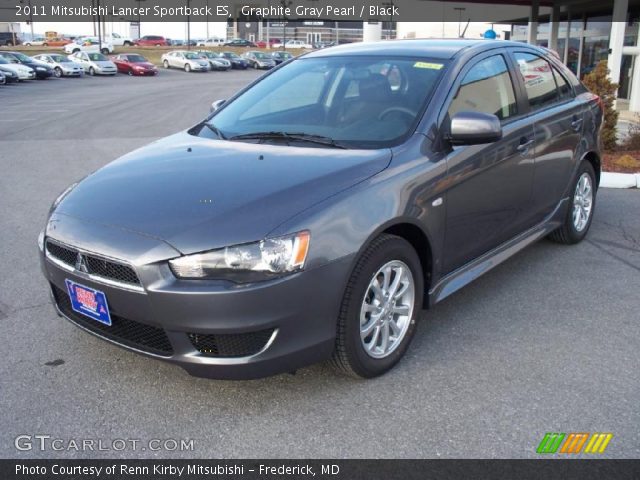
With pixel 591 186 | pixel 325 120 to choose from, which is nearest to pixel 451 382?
pixel 325 120

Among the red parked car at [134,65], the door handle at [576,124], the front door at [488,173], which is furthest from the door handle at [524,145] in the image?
the red parked car at [134,65]

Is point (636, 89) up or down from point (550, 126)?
down

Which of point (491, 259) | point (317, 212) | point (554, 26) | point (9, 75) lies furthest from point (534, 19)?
point (9, 75)

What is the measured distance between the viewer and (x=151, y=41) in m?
91.4

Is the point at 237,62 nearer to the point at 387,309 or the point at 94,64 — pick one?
the point at 94,64

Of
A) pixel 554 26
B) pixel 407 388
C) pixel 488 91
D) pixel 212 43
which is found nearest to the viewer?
pixel 407 388

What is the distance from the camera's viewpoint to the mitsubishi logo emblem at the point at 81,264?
10.1ft

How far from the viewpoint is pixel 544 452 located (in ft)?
9.16


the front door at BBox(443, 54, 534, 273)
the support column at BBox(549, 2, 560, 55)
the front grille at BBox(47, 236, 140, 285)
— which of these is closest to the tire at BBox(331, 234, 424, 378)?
the front door at BBox(443, 54, 534, 273)

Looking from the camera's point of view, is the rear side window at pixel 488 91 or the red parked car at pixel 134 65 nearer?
the rear side window at pixel 488 91

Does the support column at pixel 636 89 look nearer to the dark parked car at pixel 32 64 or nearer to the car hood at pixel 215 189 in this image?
the car hood at pixel 215 189

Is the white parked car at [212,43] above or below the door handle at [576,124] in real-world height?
above

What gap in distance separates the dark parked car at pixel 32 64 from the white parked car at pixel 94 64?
206 inches

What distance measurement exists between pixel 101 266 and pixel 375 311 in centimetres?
136
